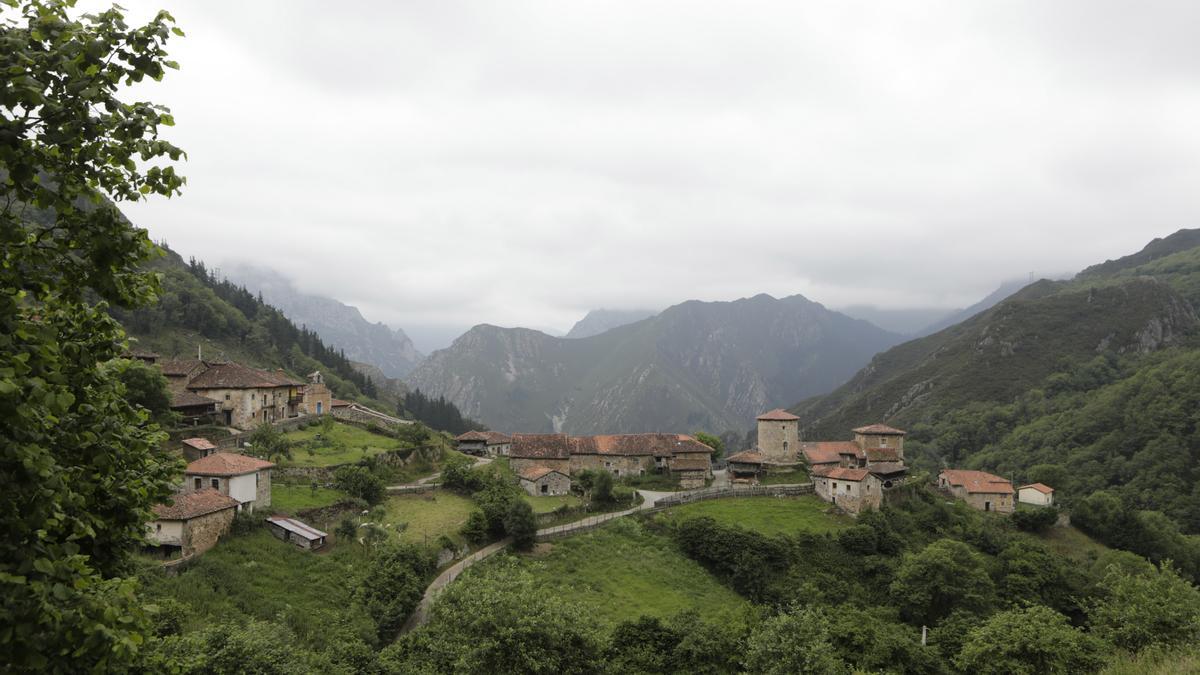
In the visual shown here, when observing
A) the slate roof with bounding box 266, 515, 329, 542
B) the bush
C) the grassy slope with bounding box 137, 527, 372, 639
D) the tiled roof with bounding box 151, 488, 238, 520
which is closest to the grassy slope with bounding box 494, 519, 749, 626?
the grassy slope with bounding box 137, 527, 372, 639

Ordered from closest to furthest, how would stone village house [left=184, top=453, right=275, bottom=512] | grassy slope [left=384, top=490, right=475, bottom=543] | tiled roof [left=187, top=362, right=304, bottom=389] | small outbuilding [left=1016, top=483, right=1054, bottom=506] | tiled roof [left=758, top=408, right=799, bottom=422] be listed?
1. stone village house [left=184, top=453, right=275, bottom=512]
2. grassy slope [left=384, top=490, right=475, bottom=543]
3. tiled roof [left=187, top=362, right=304, bottom=389]
4. tiled roof [left=758, top=408, right=799, bottom=422]
5. small outbuilding [left=1016, top=483, right=1054, bottom=506]

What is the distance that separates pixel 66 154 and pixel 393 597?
103ft

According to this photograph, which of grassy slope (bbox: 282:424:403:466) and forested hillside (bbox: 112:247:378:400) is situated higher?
forested hillside (bbox: 112:247:378:400)

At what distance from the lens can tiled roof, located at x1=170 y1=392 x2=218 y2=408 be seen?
50812 millimetres

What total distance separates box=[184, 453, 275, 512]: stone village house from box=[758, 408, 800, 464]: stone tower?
51.6 metres

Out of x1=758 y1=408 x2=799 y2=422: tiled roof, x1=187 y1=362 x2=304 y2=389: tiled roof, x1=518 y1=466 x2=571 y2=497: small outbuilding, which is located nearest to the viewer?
x1=187 y1=362 x2=304 y2=389: tiled roof

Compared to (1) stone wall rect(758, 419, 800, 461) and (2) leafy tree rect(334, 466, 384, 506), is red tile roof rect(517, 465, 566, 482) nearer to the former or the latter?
(2) leafy tree rect(334, 466, 384, 506)

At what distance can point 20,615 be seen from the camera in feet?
18.5

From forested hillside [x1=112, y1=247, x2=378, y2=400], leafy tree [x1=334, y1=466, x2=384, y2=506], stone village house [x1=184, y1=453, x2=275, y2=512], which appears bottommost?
leafy tree [x1=334, y1=466, x2=384, y2=506]

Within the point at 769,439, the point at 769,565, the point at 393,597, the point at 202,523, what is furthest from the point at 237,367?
the point at 769,439

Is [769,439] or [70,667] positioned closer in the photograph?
[70,667]

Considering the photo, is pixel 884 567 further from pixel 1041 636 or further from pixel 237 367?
pixel 237 367

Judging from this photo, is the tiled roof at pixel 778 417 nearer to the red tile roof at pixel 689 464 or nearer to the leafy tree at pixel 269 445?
the red tile roof at pixel 689 464

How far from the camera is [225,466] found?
36.2m
